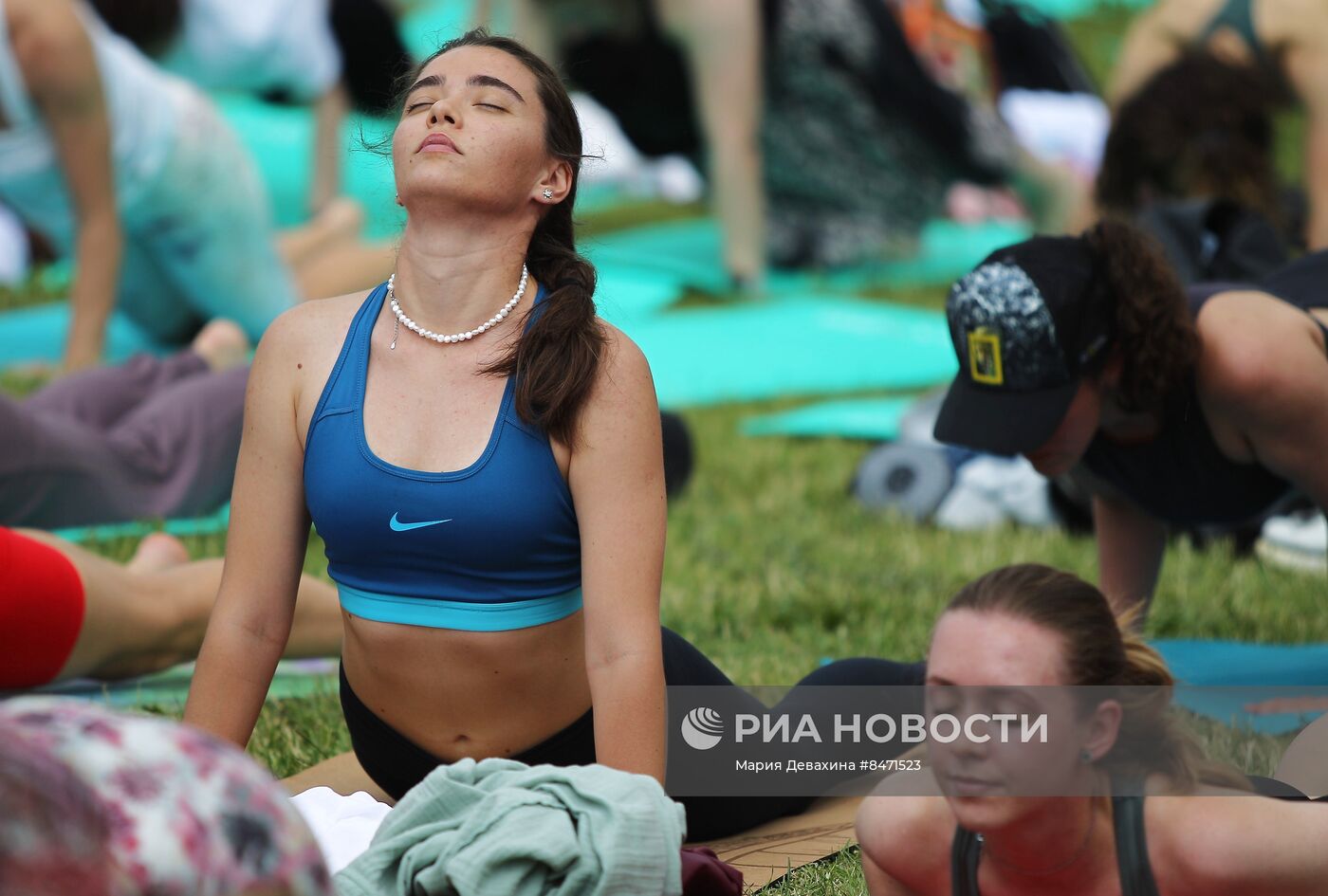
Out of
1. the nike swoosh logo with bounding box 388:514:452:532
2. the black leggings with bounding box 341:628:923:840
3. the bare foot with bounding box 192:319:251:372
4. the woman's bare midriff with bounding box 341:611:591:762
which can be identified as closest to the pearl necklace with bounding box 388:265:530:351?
the nike swoosh logo with bounding box 388:514:452:532

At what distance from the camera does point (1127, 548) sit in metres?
3.70

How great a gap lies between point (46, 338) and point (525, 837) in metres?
6.59

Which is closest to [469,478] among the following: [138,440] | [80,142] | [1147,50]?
[138,440]

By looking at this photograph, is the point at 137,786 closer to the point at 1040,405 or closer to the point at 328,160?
the point at 1040,405

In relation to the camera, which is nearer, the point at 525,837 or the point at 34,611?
the point at 525,837

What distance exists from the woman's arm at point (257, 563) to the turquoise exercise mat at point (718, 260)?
24.3ft

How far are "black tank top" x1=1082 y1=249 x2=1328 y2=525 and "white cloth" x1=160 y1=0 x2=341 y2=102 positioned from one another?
7756 mm

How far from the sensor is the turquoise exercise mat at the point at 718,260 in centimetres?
1024

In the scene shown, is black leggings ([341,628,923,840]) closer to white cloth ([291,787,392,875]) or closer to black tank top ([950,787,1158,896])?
white cloth ([291,787,392,875])

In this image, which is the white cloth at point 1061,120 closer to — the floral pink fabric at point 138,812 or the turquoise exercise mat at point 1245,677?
the turquoise exercise mat at point 1245,677

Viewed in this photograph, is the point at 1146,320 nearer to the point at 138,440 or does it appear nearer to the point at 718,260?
the point at 138,440

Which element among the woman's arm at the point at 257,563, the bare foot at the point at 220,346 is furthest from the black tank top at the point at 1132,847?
the bare foot at the point at 220,346

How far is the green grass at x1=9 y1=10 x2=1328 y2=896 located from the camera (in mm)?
3473

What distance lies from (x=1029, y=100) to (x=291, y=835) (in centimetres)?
1140
